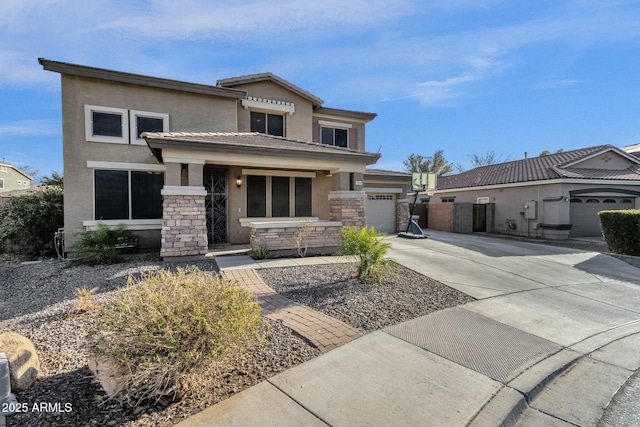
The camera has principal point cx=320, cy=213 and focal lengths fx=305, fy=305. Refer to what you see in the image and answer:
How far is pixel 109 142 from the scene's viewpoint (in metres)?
10.4

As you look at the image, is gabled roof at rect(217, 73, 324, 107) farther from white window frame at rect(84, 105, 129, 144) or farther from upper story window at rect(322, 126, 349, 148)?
white window frame at rect(84, 105, 129, 144)

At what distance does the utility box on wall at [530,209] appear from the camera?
16359mm

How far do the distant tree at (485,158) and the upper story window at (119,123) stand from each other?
44514 millimetres

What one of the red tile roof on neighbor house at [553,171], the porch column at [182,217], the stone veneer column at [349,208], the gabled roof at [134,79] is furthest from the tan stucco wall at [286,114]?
the red tile roof on neighbor house at [553,171]

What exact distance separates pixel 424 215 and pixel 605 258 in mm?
10645

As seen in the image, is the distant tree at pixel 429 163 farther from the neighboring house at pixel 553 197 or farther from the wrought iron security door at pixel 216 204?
the wrought iron security door at pixel 216 204

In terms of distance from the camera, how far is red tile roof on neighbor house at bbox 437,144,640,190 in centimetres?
1605

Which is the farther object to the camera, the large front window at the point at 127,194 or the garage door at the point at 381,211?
the garage door at the point at 381,211

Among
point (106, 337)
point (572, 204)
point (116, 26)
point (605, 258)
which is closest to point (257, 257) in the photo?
point (106, 337)

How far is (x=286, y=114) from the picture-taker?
1368 cm

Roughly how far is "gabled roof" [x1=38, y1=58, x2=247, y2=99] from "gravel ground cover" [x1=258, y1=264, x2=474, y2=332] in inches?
305

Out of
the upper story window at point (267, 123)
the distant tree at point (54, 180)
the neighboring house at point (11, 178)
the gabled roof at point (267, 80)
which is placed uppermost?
the gabled roof at point (267, 80)

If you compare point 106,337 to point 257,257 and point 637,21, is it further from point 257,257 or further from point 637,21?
point 637,21

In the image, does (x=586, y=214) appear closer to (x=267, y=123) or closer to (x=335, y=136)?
(x=335, y=136)
